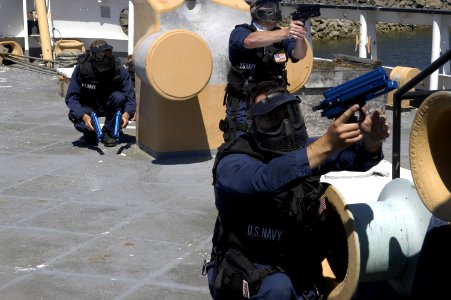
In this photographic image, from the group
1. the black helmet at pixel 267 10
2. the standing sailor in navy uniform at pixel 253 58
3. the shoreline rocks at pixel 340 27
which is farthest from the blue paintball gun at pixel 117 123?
the shoreline rocks at pixel 340 27

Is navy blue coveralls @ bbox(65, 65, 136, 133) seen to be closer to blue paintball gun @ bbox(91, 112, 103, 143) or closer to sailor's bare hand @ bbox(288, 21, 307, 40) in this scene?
blue paintball gun @ bbox(91, 112, 103, 143)

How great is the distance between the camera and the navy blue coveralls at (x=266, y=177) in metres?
3.30

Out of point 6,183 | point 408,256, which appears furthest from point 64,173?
point 408,256

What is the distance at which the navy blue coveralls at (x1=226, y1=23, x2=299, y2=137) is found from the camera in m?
6.12

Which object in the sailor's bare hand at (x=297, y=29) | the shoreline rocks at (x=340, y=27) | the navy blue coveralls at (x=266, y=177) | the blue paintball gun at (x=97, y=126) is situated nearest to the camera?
the navy blue coveralls at (x=266, y=177)

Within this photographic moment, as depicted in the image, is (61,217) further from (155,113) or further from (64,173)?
(155,113)

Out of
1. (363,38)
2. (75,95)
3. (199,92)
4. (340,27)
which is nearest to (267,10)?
(199,92)

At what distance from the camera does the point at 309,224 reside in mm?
3691

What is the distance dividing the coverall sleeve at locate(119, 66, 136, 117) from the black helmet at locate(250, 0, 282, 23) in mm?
2737

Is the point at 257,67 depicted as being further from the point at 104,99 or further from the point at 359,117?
the point at 359,117

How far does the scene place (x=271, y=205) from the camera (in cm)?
360

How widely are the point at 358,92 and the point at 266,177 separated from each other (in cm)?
48

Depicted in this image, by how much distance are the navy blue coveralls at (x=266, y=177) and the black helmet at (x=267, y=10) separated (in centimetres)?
256

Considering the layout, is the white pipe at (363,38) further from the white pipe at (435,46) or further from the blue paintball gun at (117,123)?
the blue paintball gun at (117,123)
